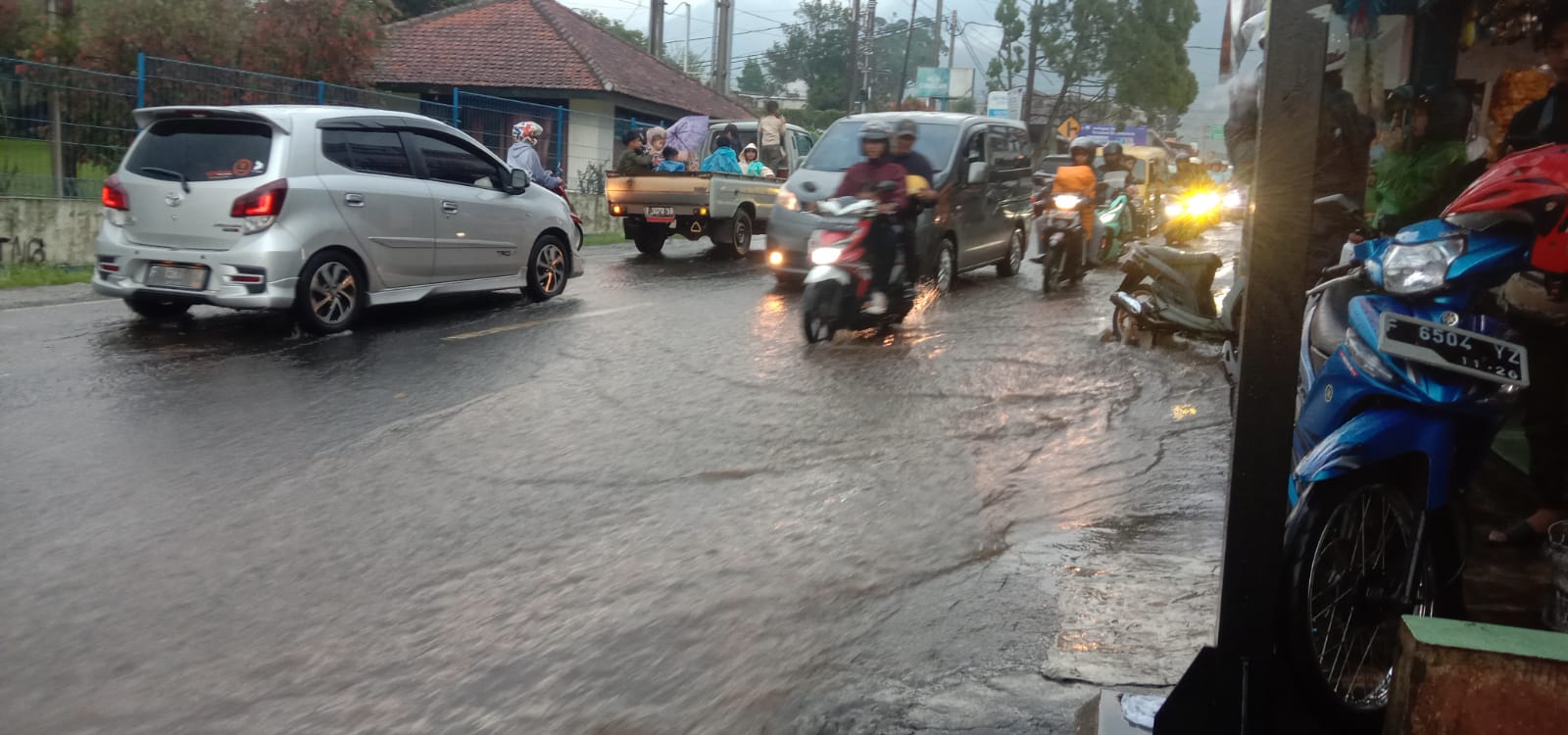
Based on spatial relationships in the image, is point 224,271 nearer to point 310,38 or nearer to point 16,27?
point 310,38

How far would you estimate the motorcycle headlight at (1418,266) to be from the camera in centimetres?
358

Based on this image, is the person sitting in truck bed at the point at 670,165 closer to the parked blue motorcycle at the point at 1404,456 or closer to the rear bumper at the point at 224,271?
the rear bumper at the point at 224,271

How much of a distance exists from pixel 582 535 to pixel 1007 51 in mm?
67299

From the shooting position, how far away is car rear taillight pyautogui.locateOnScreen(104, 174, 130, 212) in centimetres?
927

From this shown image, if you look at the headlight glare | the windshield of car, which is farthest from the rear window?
the headlight glare

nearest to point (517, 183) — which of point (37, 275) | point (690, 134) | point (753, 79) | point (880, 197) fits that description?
point (880, 197)

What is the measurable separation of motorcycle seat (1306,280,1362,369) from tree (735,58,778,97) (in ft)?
308

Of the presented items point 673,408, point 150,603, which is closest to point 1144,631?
point 150,603

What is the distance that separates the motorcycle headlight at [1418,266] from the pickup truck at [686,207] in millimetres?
13943

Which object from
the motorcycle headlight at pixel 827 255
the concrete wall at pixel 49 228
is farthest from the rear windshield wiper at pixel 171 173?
the motorcycle headlight at pixel 827 255

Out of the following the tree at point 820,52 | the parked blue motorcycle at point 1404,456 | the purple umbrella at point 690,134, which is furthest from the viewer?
the tree at point 820,52

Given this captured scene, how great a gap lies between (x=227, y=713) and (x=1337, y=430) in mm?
3157

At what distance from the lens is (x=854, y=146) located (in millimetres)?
13688

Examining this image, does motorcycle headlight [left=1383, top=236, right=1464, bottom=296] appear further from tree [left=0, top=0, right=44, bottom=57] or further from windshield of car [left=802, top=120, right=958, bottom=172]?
tree [left=0, top=0, right=44, bottom=57]
